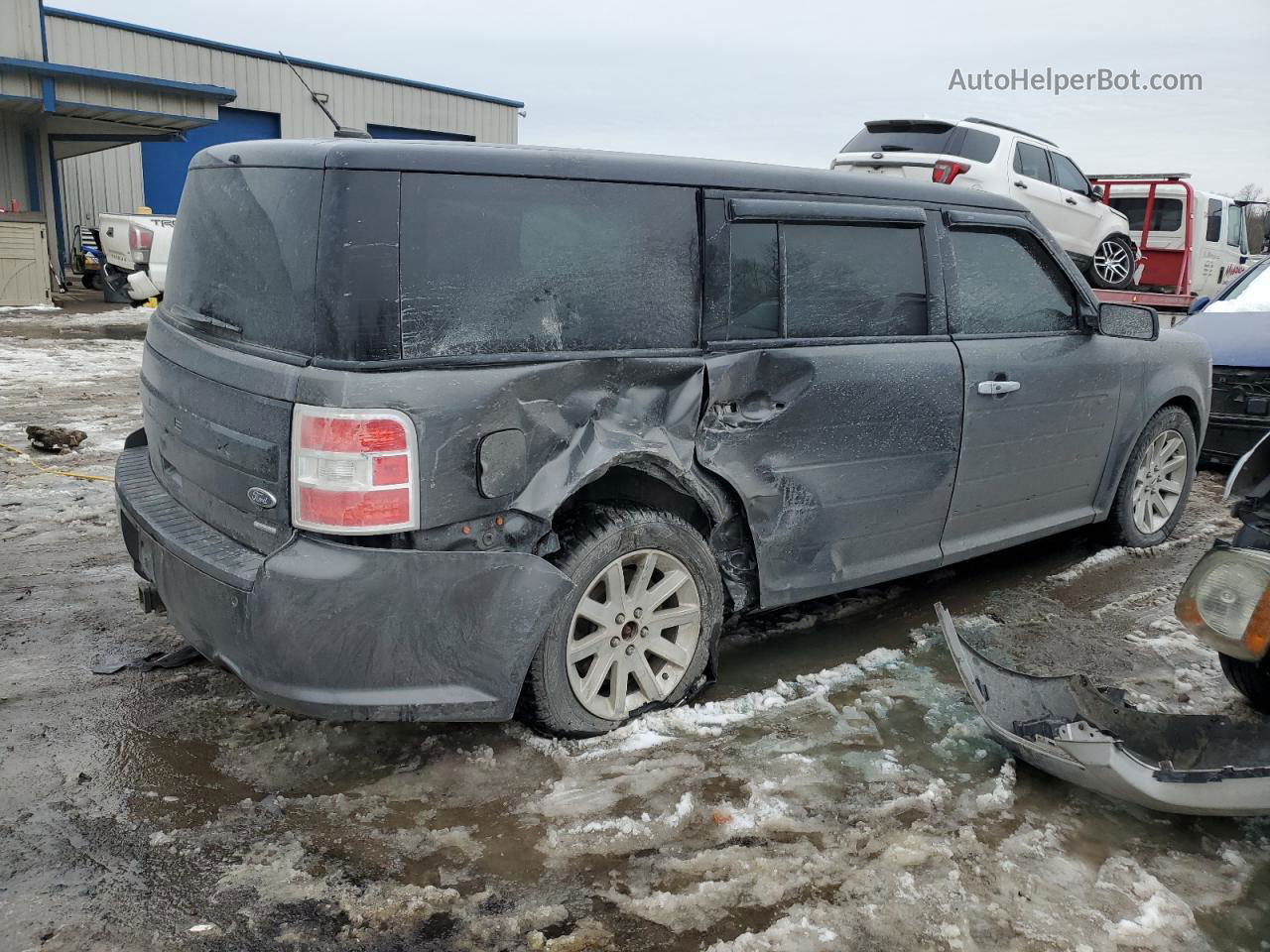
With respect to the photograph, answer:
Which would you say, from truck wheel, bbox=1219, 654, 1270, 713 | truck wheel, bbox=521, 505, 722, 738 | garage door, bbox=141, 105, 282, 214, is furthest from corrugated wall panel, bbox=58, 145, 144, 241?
truck wheel, bbox=1219, 654, 1270, 713

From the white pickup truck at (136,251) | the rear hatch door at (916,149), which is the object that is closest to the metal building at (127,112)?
the white pickup truck at (136,251)

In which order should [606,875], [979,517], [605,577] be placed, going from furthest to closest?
[979,517]
[605,577]
[606,875]

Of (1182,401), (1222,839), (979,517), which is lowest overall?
(1222,839)

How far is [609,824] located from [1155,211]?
16.3 metres

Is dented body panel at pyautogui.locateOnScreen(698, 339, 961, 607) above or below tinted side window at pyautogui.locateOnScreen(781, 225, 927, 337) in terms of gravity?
below

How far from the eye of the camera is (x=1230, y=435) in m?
7.34

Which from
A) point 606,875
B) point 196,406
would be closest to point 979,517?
point 606,875

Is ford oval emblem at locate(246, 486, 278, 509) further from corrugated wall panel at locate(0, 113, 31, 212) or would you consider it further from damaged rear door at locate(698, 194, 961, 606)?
corrugated wall panel at locate(0, 113, 31, 212)

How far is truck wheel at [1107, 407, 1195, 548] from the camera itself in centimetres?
532

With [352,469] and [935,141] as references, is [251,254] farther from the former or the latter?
[935,141]

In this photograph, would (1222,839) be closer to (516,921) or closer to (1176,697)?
(1176,697)

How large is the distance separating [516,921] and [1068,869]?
146 cm

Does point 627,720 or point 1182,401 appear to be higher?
point 1182,401

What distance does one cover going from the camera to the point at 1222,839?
115 inches
